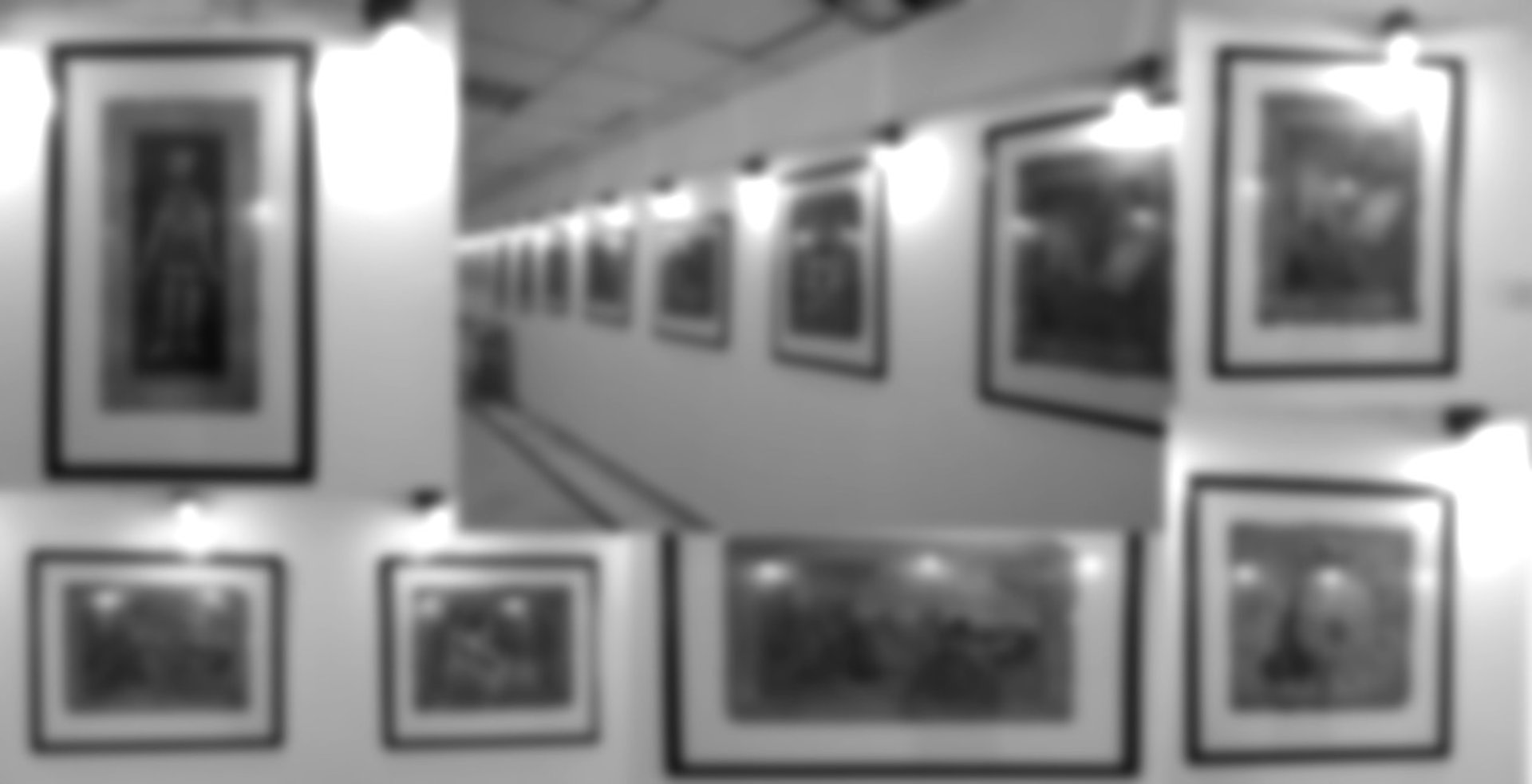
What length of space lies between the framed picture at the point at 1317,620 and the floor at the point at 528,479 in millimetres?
761

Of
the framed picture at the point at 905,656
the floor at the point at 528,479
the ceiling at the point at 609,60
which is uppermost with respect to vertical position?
the ceiling at the point at 609,60

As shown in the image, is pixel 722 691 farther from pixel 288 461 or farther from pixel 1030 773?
pixel 288 461

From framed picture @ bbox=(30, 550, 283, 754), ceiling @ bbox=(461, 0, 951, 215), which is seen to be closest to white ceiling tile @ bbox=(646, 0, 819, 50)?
ceiling @ bbox=(461, 0, 951, 215)

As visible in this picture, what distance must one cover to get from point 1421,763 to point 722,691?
100 cm

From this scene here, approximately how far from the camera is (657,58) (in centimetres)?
138

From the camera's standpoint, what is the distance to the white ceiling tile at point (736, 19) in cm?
137

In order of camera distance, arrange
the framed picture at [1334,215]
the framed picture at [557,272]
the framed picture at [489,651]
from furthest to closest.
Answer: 1. the framed picture at [1334,215]
2. the framed picture at [489,651]
3. the framed picture at [557,272]

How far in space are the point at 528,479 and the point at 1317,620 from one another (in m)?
1.10

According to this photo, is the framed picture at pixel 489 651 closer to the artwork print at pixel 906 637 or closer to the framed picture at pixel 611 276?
the artwork print at pixel 906 637

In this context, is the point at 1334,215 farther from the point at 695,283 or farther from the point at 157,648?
the point at 157,648

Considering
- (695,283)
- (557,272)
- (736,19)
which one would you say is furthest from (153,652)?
(736,19)

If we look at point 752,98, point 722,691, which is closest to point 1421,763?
point 722,691

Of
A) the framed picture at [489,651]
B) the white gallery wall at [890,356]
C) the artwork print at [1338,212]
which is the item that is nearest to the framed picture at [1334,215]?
the artwork print at [1338,212]

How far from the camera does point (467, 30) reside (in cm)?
138
